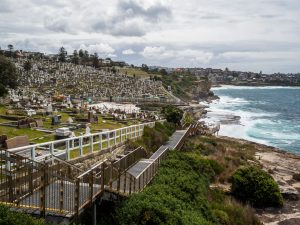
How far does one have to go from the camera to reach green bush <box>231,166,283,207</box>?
74.3ft

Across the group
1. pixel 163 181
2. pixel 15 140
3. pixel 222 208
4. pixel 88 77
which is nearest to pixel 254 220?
pixel 222 208

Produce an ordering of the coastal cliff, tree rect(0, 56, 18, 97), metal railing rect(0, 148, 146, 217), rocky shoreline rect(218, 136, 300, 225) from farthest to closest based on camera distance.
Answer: tree rect(0, 56, 18, 97), the coastal cliff, rocky shoreline rect(218, 136, 300, 225), metal railing rect(0, 148, 146, 217)

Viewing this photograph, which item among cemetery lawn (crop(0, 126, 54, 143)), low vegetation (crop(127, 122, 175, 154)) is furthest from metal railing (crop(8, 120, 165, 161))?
cemetery lawn (crop(0, 126, 54, 143))

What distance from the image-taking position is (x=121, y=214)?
12109 millimetres

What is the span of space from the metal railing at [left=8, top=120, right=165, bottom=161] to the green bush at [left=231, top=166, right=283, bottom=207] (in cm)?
694

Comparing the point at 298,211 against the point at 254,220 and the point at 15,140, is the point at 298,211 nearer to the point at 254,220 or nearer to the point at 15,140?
the point at 254,220

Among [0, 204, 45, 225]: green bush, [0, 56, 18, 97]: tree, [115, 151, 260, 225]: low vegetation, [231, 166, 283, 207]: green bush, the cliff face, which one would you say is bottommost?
the cliff face

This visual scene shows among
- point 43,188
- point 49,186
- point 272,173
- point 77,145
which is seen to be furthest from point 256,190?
point 43,188

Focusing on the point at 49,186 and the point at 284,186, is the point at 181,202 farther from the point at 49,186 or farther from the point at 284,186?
the point at 284,186

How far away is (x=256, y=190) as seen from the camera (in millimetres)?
22938

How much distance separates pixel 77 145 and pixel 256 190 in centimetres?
1062

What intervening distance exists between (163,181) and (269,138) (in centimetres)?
5041

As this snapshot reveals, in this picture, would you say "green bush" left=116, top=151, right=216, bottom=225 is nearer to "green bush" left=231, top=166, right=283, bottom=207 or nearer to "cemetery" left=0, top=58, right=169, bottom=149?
"green bush" left=231, top=166, right=283, bottom=207

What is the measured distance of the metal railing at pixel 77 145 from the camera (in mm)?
13599
